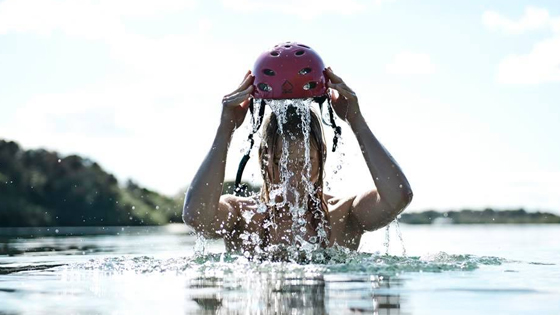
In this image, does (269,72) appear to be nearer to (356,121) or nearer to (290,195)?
(356,121)

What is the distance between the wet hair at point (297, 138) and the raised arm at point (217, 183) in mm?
273

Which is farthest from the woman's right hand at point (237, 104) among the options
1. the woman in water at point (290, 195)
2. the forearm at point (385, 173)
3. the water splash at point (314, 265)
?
the water splash at point (314, 265)

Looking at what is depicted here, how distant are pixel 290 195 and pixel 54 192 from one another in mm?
82017

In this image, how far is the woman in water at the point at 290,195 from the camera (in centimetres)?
656

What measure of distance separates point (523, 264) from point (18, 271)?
173 inches

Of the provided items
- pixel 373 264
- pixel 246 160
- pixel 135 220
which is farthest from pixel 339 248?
pixel 135 220

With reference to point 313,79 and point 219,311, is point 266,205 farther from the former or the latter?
point 219,311

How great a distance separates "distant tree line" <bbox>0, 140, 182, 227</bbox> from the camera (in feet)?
264

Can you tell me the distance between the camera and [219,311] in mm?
4234

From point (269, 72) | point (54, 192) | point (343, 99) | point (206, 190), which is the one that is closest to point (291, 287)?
point (206, 190)

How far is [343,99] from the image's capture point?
6.90 meters

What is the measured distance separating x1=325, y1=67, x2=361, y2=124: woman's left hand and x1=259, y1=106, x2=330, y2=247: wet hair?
25cm

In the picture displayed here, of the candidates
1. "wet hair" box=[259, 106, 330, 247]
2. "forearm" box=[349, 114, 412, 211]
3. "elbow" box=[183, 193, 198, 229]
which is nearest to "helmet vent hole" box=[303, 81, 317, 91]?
"wet hair" box=[259, 106, 330, 247]

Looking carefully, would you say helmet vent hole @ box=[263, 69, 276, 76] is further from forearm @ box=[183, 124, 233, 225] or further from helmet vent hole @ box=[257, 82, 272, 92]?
forearm @ box=[183, 124, 233, 225]
